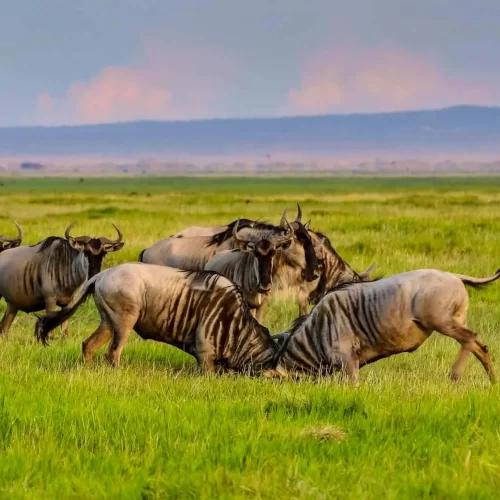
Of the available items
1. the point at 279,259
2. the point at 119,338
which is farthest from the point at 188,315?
the point at 279,259

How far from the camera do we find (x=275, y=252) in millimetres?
10945

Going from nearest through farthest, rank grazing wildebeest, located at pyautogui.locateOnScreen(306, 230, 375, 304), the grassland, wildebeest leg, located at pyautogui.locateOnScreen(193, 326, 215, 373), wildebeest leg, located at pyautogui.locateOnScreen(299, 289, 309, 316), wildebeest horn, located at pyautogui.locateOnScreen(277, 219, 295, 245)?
the grassland
wildebeest leg, located at pyautogui.locateOnScreen(193, 326, 215, 373)
wildebeest horn, located at pyautogui.locateOnScreen(277, 219, 295, 245)
wildebeest leg, located at pyautogui.locateOnScreen(299, 289, 309, 316)
grazing wildebeest, located at pyautogui.locateOnScreen(306, 230, 375, 304)

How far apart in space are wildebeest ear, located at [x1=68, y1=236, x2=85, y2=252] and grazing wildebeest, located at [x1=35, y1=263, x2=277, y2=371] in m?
2.87

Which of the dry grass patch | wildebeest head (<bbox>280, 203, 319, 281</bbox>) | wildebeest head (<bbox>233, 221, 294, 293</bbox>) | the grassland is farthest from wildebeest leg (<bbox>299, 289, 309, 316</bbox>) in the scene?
the dry grass patch

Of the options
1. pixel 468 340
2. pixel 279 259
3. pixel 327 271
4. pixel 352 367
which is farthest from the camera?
pixel 327 271

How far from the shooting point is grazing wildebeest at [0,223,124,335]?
12.3 m

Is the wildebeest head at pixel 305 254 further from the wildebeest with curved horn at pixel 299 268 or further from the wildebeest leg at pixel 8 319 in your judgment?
the wildebeest leg at pixel 8 319

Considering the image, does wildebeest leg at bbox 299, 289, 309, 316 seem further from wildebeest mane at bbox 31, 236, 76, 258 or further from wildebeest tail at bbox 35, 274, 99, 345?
wildebeest tail at bbox 35, 274, 99, 345

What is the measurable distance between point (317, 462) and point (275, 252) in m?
5.57

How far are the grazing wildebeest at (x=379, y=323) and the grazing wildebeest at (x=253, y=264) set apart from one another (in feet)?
6.28

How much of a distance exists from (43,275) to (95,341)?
333 cm

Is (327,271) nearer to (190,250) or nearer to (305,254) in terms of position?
(305,254)

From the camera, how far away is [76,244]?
39.7ft

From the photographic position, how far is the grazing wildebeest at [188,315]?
9.06 metres
